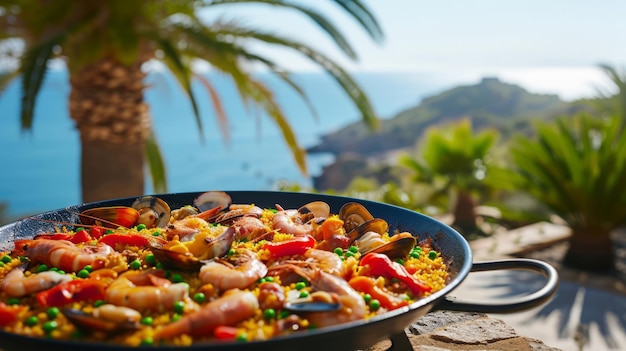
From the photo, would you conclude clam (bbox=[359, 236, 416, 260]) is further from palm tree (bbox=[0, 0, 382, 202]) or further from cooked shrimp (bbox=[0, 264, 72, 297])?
palm tree (bbox=[0, 0, 382, 202])

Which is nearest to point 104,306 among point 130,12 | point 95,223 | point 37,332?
point 37,332

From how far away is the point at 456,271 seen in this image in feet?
5.21

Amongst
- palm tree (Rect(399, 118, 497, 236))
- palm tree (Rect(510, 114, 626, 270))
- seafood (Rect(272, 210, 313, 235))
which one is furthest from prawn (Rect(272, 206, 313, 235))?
palm tree (Rect(399, 118, 497, 236))

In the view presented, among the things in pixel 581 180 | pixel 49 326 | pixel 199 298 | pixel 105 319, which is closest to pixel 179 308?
pixel 199 298

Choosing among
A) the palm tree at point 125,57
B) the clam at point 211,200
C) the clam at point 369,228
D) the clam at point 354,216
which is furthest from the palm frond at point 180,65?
the clam at point 369,228

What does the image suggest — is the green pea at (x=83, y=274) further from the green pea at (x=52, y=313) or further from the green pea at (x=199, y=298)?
the green pea at (x=199, y=298)

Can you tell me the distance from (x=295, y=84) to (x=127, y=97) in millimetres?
1857

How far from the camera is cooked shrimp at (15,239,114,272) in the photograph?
5.35ft

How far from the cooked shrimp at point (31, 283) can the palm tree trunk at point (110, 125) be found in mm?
4872

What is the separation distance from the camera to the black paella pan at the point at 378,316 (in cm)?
112

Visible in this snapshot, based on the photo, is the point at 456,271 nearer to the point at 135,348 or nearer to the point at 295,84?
the point at 135,348

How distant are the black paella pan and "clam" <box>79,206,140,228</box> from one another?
2.1 inches

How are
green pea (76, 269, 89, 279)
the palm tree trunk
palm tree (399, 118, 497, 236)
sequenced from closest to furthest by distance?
green pea (76, 269, 89, 279)
the palm tree trunk
palm tree (399, 118, 497, 236)

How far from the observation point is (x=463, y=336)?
215cm
